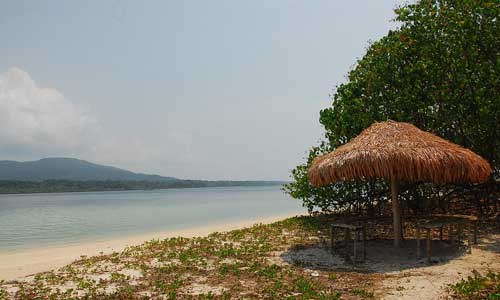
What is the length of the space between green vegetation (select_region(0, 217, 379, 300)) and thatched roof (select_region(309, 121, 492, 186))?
1939 mm

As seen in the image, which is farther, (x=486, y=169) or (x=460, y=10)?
(x=460, y=10)

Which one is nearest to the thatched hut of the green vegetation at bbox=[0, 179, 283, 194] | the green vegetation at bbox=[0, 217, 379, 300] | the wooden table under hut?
the wooden table under hut

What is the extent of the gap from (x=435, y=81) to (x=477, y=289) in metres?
7.62

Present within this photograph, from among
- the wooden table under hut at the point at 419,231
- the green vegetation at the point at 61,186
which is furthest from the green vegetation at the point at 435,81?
the green vegetation at the point at 61,186

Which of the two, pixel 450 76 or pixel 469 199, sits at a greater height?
pixel 450 76

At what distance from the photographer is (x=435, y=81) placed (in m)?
12.1

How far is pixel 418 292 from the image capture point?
20.0ft

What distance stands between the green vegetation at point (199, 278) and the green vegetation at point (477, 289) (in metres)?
1.13

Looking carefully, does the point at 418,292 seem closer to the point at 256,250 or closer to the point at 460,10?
the point at 256,250

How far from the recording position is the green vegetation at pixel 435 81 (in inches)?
456

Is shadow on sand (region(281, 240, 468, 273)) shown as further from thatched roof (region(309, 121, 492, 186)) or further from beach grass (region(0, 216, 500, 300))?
thatched roof (region(309, 121, 492, 186))

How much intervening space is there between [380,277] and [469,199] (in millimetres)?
8315

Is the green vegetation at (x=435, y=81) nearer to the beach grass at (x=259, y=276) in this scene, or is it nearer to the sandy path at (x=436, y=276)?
the beach grass at (x=259, y=276)

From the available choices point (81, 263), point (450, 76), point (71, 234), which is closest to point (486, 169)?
point (450, 76)
